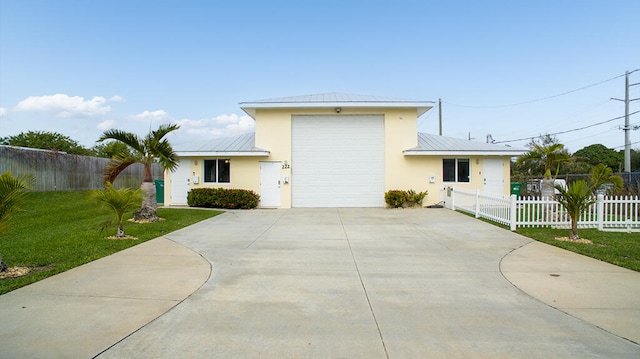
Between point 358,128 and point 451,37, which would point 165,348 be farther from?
point 451,37

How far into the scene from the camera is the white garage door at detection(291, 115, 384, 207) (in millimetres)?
17734

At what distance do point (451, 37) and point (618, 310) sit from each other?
1494 cm

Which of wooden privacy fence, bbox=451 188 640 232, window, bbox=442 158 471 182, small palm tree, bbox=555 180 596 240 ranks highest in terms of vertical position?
window, bbox=442 158 471 182

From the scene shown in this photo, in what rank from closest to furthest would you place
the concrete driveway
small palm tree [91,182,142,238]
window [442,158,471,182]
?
the concrete driveway
small palm tree [91,182,142,238]
window [442,158,471,182]

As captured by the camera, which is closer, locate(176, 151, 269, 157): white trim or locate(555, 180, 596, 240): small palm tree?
locate(555, 180, 596, 240): small palm tree

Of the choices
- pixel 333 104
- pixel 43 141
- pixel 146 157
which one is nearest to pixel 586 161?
pixel 333 104

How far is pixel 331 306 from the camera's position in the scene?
4531 mm

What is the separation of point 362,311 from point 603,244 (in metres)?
7.58

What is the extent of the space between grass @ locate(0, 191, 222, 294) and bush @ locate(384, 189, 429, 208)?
25.6 feet

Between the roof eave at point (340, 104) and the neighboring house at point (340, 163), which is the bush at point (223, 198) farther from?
the roof eave at point (340, 104)

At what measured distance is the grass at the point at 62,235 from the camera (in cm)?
628

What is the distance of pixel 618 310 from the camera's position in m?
4.45

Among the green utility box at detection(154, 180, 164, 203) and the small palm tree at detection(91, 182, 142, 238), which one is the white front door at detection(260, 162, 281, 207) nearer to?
the green utility box at detection(154, 180, 164, 203)

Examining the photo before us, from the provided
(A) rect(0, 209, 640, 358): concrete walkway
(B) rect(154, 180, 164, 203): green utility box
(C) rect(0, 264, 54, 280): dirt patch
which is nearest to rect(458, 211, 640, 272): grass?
(A) rect(0, 209, 640, 358): concrete walkway
